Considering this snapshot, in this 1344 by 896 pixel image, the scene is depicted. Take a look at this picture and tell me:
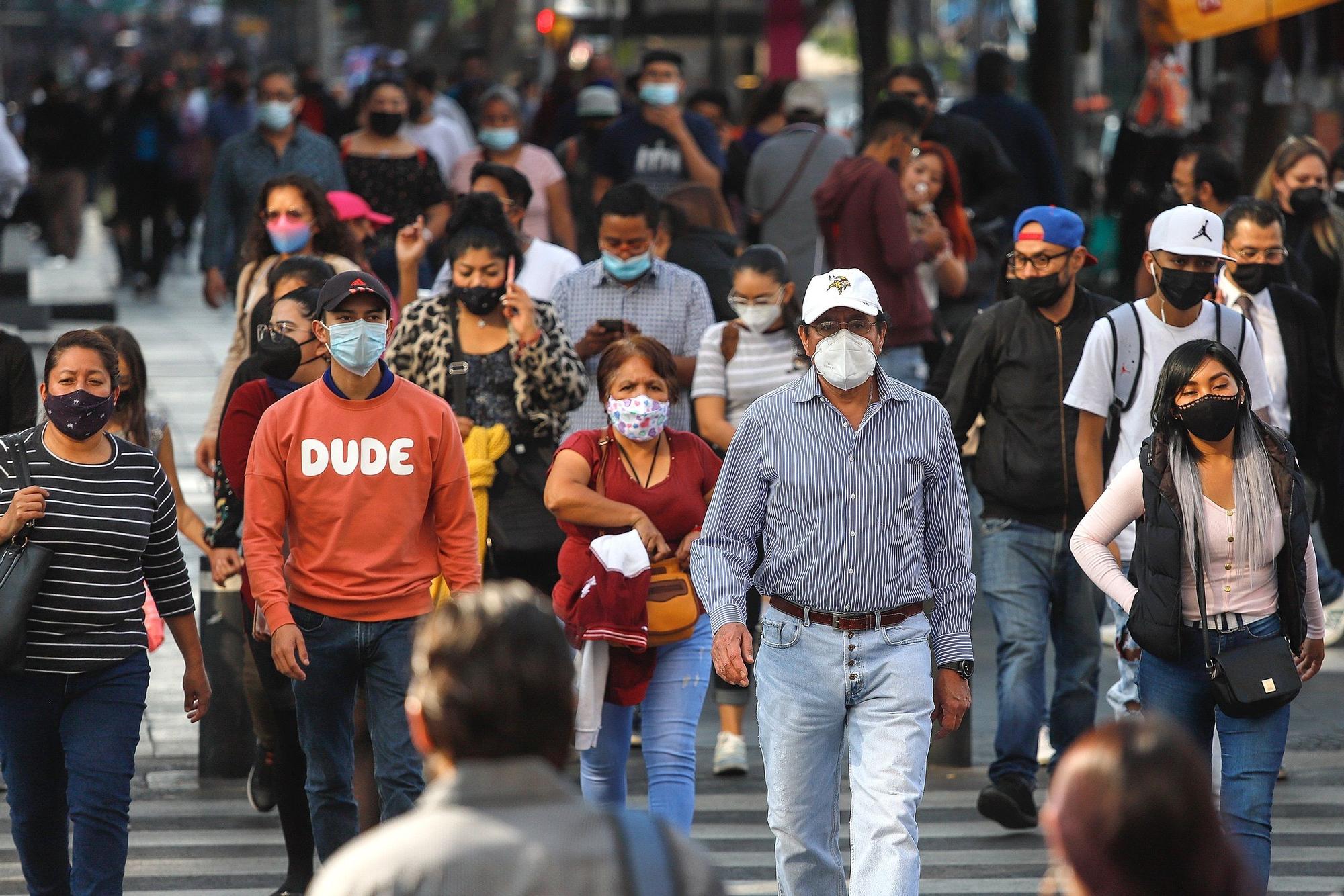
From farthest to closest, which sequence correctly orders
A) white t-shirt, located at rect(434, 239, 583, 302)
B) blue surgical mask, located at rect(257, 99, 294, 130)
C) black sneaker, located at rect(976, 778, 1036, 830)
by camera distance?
blue surgical mask, located at rect(257, 99, 294, 130) < white t-shirt, located at rect(434, 239, 583, 302) < black sneaker, located at rect(976, 778, 1036, 830)

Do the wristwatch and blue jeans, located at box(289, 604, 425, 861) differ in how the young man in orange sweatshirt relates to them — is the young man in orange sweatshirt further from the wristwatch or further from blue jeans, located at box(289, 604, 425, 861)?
the wristwatch

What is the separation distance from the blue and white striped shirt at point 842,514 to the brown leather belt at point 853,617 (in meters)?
0.02

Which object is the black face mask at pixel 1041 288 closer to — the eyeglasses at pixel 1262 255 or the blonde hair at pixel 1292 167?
the eyeglasses at pixel 1262 255

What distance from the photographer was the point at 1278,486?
582 cm

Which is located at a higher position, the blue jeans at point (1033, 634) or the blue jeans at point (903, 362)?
the blue jeans at point (903, 362)

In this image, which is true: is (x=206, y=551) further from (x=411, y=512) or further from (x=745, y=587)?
(x=745, y=587)

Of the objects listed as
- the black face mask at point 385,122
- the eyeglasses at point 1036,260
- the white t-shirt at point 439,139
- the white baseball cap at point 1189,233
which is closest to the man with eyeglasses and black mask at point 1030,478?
the eyeglasses at point 1036,260

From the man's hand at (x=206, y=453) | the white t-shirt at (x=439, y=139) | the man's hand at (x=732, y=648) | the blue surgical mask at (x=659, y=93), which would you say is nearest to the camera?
the man's hand at (x=732, y=648)

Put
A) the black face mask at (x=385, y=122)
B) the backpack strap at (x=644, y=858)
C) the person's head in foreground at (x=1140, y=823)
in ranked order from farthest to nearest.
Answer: the black face mask at (x=385, y=122)
the backpack strap at (x=644, y=858)
the person's head in foreground at (x=1140, y=823)

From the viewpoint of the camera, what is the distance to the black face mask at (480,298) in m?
7.47

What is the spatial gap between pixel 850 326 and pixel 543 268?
3.52 meters

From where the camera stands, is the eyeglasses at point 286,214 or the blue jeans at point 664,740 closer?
the blue jeans at point 664,740

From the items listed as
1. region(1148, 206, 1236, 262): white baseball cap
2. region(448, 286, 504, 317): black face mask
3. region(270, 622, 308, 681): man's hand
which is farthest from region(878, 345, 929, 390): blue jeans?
region(270, 622, 308, 681): man's hand

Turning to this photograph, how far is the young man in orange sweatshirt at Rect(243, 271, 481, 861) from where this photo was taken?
5.91m
